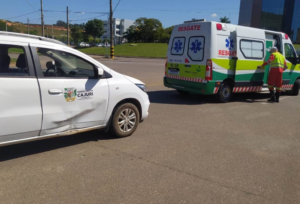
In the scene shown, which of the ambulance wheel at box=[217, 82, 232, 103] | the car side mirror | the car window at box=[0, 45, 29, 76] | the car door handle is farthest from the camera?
the ambulance wheel at box=[217, 82, 232, 103]

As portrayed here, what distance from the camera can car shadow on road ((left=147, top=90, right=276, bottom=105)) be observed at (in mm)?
9023

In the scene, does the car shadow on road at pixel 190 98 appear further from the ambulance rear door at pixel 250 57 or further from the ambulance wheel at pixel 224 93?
the ambulance rear door at pixel 250 57

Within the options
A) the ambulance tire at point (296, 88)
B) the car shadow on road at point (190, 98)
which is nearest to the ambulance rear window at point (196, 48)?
the car shadow on road at point (190, 98)

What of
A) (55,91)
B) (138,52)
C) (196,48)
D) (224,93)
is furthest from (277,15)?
(55,91)

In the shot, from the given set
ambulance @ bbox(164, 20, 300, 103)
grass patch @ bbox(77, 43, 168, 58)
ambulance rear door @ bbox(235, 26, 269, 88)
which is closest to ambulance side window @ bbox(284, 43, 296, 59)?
ambulance @ bbox(164, 20, 300, 103)

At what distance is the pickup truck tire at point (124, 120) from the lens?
503 cm

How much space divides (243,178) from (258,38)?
6.85 metres

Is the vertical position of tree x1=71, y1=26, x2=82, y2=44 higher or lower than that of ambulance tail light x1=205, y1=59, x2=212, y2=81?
higher

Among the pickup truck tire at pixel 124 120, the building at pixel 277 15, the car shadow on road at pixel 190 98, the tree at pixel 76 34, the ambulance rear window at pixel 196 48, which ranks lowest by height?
the car shadow on road at pixel 190 98

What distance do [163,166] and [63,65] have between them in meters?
2.25

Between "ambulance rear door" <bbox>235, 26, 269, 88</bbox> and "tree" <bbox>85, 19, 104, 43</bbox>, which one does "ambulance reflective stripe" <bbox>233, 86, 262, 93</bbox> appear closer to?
"ambulance rear door" <bbox>235, 26, 269, 88</bbox>

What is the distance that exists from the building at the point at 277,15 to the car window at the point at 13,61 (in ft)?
205

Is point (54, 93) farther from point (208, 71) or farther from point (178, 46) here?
point (178, 46)

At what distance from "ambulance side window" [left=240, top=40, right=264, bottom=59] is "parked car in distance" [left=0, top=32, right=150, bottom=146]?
5180mm
